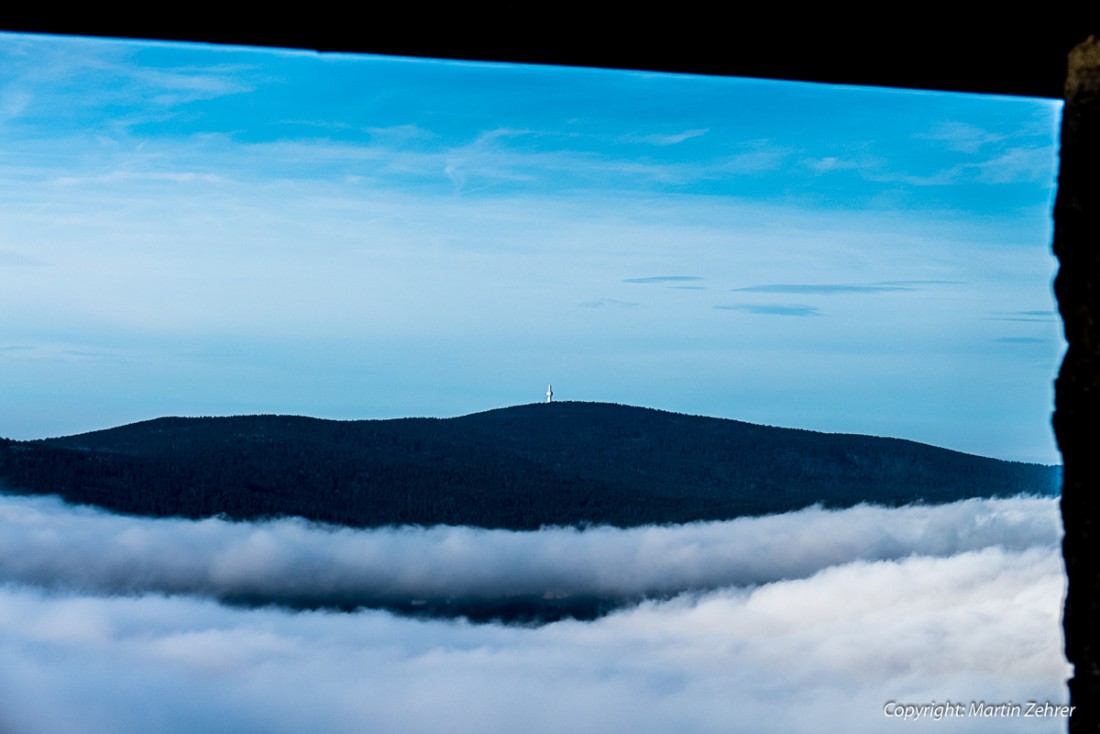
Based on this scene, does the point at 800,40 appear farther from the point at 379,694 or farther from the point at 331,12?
the point at 379,694

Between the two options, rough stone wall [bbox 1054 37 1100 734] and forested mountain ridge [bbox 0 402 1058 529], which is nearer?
rough stone wall [bbox 1054 37 1100 734]

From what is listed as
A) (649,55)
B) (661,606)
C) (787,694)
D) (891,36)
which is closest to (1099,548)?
(891,36)

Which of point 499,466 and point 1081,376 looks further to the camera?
point 499,466

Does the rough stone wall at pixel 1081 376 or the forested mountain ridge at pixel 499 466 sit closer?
the rough stone wall at pixel 1081 376
